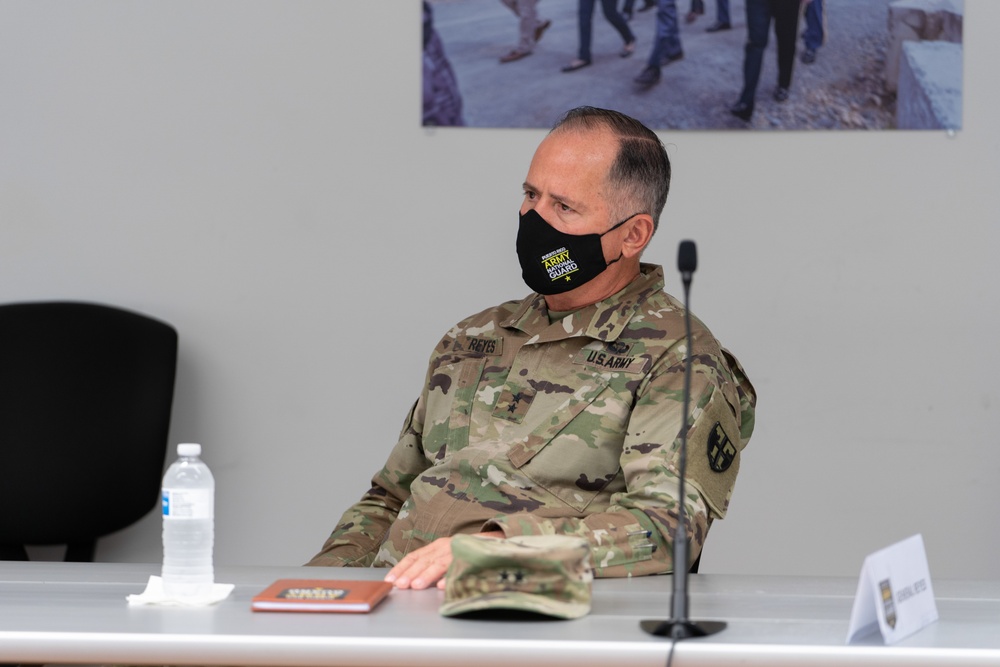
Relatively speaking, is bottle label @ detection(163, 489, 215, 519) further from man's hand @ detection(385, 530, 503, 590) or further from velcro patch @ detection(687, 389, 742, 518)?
velcro patch @ detection(687, 389, 742, 518)

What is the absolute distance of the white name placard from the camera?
124 cm

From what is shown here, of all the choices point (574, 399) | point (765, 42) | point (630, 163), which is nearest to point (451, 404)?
point (574, 399)

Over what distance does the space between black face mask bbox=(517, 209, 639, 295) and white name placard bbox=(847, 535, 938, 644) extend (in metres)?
0.88

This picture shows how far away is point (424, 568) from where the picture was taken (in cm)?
159

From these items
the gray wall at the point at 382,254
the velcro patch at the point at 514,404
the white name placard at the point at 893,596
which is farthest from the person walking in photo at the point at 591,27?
the white name placard at the point at 893,596

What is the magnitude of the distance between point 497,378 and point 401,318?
4.15 feet

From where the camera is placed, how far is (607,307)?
212cm

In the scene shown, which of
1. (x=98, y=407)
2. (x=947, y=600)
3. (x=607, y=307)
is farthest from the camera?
(x=98, y=407)

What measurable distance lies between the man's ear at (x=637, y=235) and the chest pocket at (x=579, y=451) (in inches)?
11.5

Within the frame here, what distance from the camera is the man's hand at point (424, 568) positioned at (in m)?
1.56

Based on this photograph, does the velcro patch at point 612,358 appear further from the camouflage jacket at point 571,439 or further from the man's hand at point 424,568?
the man's hand at point 424,568

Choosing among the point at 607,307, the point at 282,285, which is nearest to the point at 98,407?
the point at 282,285

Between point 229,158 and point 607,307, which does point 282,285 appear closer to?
point 229,158

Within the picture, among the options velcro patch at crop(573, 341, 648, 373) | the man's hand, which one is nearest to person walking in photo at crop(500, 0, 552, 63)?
velcro patch at crop(573, 341, 648, 373)
